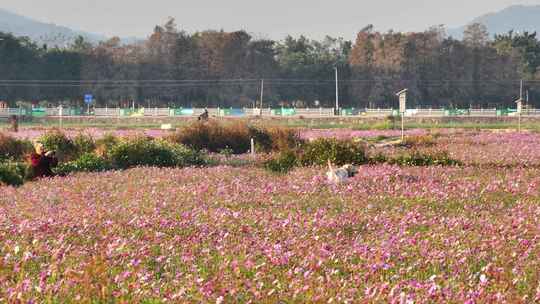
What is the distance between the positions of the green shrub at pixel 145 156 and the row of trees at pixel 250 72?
260ft

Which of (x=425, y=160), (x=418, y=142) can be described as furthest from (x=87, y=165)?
(x=418, y=142)

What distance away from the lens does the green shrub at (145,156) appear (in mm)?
23234

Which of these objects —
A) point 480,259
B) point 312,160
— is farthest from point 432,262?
point 312,160

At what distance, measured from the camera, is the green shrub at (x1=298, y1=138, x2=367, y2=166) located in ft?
74.9

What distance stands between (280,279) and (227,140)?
2504cm

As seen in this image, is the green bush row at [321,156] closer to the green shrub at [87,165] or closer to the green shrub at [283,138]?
the green shrub at [87,165]

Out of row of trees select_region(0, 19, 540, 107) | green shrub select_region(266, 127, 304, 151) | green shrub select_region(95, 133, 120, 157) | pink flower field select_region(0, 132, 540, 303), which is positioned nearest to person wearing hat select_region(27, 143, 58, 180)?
pink flower field select_region(0, 132, 540, 303)

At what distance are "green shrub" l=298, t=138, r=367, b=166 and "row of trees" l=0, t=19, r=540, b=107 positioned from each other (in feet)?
266

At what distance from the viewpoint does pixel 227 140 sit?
3198 centimetres

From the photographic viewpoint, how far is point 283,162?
74.4 feet

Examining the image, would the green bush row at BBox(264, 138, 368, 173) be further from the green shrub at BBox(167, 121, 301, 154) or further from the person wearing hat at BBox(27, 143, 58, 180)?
the green shrub at BBox(167, 121, 301, 154)

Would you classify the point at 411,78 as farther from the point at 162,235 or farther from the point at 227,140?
the point at 162,235

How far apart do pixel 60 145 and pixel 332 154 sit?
9.93 meters

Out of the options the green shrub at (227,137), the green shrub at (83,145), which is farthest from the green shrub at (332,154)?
the green shrub at (83,145)
